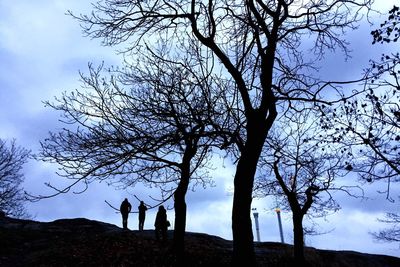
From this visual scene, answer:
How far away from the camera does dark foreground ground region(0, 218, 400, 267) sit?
1542 centimetres

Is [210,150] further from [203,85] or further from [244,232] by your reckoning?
[244,232]

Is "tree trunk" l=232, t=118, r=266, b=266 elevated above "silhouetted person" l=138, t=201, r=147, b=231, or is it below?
below

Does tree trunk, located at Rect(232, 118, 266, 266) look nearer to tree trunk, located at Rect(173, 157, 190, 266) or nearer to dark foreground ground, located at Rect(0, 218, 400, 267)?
tree trunk, located at Rect(173, 157, 190, 266)

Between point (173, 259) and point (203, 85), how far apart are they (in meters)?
6.46

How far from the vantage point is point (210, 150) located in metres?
15.5

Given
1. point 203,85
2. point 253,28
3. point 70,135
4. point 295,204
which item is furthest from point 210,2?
point 295,204

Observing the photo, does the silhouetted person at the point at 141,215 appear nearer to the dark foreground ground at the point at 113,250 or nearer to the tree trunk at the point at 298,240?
the dark foreground ground at the point at 113,250

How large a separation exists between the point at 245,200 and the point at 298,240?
7797mm

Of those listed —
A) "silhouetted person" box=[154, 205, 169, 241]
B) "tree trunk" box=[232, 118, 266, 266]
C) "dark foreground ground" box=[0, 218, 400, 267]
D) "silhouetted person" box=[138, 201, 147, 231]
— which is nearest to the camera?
"tree trunk" box=[232, 118, 266, 266]

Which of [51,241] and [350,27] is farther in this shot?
[51,241]

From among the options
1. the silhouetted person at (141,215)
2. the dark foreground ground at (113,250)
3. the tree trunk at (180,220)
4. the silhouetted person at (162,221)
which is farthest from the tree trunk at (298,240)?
the silhouetted person at (141,215)

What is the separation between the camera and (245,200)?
1068 cm

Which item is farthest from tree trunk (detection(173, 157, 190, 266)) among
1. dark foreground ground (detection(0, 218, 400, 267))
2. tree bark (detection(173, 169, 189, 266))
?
dark foreground ground (detection(0, 218, 400, 267))

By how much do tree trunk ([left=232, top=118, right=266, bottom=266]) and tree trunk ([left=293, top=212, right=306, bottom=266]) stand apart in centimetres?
731
